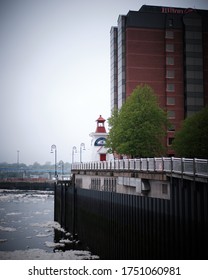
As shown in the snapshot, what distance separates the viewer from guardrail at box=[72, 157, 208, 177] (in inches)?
641

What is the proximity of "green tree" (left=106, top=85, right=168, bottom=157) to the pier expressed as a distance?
299 inches

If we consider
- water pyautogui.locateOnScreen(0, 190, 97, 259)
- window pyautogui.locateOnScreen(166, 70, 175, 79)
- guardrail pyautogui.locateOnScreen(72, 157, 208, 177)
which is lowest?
water pyautogui.locateOnScreen(0, 190, 97, 259)

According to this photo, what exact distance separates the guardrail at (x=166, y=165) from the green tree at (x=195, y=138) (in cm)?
1261

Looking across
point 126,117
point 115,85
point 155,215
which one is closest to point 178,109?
point 115,85

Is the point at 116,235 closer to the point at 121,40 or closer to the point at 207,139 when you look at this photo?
the point at 207,139

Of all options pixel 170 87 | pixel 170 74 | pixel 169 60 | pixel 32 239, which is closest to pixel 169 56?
pixel 169 60

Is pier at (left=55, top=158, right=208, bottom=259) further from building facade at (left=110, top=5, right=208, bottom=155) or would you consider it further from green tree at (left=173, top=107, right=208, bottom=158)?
building facade at (left=110, top=5, right=208, bottom=155)

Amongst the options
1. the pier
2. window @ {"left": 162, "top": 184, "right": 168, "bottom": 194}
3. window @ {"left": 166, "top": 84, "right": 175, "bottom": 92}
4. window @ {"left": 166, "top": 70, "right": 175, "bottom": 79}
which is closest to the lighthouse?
window @ {"left": 166, "top": 84, "right": 175, "bottom": 92}

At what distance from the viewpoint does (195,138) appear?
44.5 m

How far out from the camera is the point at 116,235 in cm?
2473

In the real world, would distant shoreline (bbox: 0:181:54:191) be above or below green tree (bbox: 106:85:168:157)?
below

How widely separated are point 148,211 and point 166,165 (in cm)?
289
